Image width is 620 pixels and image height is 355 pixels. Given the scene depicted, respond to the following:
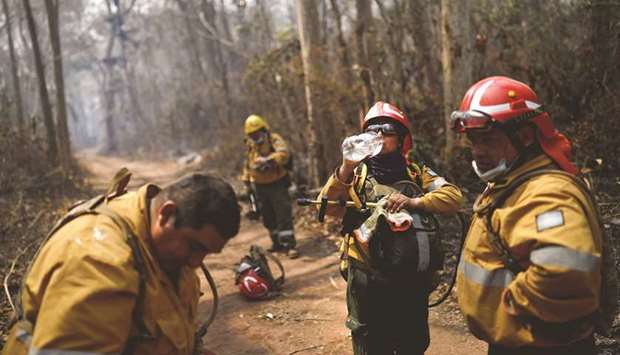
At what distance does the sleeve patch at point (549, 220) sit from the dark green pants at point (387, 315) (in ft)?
3.94

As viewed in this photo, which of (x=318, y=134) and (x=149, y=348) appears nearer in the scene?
(x=149, y=348)

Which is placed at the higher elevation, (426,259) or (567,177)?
(567,177)

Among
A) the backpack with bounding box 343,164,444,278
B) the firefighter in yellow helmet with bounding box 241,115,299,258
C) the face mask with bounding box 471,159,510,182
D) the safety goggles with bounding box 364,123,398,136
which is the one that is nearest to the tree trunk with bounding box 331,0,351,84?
the firefighter in yellow helmet with bounding box 241,115,299,258

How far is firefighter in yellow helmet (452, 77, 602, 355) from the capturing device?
6.17 ft

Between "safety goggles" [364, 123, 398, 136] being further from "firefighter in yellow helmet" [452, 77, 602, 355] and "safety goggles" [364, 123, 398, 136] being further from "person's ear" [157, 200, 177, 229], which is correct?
"person's ear" [157, 200, 177, 229]

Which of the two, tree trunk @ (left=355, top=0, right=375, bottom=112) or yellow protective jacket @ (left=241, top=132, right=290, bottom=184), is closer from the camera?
yellow protective jacket @ (left=241, top=132, right=290, bottom=184)

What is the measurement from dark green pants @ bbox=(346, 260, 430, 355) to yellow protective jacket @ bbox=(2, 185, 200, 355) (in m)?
1.35

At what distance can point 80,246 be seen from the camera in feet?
5.65

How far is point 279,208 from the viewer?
25.2 ft

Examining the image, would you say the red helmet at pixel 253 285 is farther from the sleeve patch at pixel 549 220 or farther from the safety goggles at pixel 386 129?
the sleeve patch at pixel 549 220

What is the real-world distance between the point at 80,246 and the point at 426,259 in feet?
6.43

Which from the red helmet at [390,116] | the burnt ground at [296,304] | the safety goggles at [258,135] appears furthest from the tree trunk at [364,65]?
the red helmet at [390,116]

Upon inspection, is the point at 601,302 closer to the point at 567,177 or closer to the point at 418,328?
the point at 567,177

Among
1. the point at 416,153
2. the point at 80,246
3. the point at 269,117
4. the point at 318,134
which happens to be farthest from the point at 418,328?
the point at 269,117
